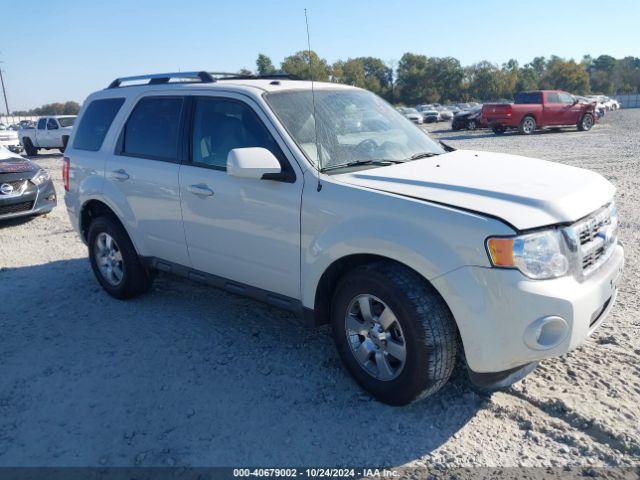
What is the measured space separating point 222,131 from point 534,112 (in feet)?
74.0

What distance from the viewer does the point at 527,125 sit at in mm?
23641

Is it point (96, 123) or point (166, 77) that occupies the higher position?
point (166, 77)

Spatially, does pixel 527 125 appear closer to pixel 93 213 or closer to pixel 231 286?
pixel 93 213

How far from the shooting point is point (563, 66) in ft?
327

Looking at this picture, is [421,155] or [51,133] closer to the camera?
[421,155]

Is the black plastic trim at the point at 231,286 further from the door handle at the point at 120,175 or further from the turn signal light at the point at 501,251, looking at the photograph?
the turn signal light at the point at 501,251

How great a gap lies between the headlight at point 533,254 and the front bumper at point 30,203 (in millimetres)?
8331

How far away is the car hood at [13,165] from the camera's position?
347 inches

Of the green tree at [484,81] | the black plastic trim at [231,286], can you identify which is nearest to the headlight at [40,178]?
the black plastic trim at [231,286]

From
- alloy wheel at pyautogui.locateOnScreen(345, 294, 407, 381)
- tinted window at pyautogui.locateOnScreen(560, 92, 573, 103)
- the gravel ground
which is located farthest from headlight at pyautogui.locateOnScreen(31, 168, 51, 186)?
tinted window at pyautogui.locateOnScreen(560, 92, 573, 103)

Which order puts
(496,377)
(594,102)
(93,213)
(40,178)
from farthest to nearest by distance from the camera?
(594,102)
(40,178)
(93,213)
(496,377)

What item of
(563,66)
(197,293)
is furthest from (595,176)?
(563,66)

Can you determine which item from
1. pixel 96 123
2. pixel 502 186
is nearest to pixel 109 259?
pixel 96 123

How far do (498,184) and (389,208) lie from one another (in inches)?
26.7
